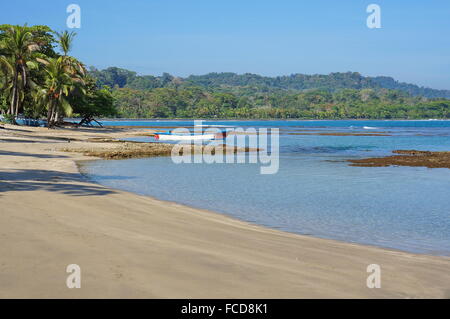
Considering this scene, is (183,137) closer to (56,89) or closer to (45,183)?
(56,89)

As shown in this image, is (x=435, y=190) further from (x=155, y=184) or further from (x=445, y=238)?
(x=155, y=184)

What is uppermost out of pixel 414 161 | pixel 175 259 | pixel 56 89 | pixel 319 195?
pixel 56 89

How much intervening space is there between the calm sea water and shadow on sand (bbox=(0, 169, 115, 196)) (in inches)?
76.9

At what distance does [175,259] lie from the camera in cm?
779

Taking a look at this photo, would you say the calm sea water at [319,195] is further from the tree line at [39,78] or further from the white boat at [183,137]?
the tree line at [39,78]

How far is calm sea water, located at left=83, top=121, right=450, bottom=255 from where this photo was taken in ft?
39.6

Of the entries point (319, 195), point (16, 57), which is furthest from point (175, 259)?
point (16, 57)

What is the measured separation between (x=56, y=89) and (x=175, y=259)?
5715 cm

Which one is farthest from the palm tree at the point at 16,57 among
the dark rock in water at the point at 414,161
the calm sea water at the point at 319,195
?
the dark rock in water at the point at 414,161

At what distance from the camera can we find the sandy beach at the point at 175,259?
21.0ft

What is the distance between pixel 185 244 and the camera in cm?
904

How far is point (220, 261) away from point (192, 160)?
2558cm

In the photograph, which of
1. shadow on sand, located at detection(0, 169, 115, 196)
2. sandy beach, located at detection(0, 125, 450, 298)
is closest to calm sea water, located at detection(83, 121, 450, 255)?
sandy beach, located at detection(0, 125, 450, 298)

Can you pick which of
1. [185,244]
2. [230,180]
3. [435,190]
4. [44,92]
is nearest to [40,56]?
[44,92]
